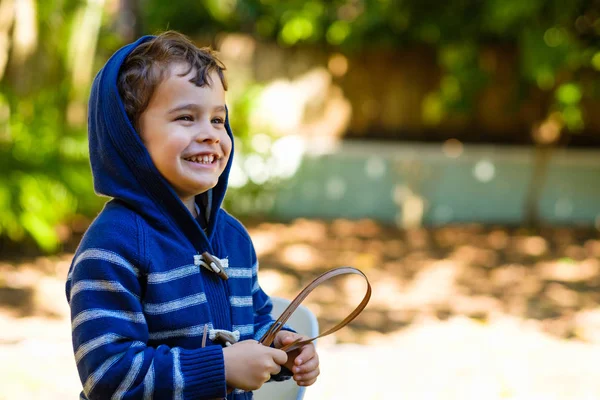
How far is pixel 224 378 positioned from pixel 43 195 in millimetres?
5760

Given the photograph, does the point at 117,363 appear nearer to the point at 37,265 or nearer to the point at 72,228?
the point at 37,265

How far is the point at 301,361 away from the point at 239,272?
271 mm

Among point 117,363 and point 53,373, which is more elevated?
point 117,363

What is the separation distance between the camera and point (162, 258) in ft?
5.37

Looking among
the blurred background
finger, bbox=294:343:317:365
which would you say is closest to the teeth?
finger, bbox=294:343:317:365

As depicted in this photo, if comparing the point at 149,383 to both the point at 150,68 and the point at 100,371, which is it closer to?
the point at 100,371

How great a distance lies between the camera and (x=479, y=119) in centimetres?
945

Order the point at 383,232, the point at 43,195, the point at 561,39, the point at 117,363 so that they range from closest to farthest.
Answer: the point at 117,363 → the point at 43,195 → the point at 561,39 → the point at 383,232

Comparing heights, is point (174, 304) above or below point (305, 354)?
above

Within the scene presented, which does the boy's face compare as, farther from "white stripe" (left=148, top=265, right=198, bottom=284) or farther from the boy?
"white stripe" (left=148, top=265, right=198, bottom=284)

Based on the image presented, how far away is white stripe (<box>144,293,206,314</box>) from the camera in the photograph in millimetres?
1607

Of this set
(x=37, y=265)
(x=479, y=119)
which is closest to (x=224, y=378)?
(x=37, y=265)

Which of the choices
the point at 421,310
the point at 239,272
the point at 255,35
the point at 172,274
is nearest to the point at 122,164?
the point at 172,274

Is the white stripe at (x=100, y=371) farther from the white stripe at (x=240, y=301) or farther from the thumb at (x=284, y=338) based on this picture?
the thumb at (x=284, y=338)
